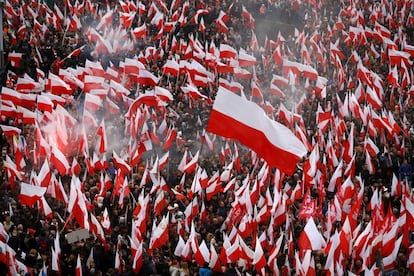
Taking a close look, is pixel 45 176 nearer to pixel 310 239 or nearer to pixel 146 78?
pixel 310 239

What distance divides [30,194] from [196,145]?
6367 mm

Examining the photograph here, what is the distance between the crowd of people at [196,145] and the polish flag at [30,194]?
29 mm

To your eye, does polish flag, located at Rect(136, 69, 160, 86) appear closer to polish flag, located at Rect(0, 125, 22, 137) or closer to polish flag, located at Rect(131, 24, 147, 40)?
polish flag, located at Rect(0, 125, 22, 137)

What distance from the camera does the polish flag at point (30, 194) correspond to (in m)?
16.0

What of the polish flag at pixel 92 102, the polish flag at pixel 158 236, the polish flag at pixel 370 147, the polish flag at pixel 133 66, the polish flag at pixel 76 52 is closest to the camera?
the polish flag at pixel 158 236

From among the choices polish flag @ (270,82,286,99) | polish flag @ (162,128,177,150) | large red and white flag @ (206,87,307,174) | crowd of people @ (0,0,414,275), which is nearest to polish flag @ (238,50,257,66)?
crowd of people @ (0,0,414,275)

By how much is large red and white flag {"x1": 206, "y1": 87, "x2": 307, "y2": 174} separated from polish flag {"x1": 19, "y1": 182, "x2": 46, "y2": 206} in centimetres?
478

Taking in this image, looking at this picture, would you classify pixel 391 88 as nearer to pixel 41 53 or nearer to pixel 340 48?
pixel 340 48

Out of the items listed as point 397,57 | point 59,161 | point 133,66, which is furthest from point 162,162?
point 397,57

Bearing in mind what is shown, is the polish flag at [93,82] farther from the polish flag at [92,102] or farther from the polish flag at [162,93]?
the polish flag at [162,93]

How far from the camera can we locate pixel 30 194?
16.0 metres

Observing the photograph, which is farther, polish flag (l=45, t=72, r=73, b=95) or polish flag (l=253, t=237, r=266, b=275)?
polish flag (l=45, t=72, r=73, b=95)

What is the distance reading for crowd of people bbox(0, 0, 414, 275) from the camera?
14.7 m

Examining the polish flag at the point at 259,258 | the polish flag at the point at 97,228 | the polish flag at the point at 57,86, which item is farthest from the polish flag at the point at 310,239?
the polish flag at the point at 57,86
